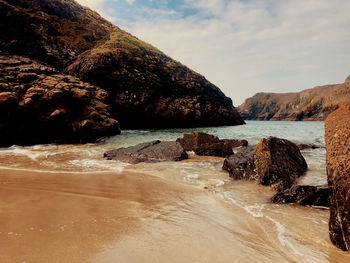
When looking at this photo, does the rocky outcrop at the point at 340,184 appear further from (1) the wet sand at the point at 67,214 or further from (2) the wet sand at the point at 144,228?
(1) the wet sand at the point at 67,214

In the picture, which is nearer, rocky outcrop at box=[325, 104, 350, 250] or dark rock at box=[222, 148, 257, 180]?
rocky outcrop at box=[325, 104, 350, 250]

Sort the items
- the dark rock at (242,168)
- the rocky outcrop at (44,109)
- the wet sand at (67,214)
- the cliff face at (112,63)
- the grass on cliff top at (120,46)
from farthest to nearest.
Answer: the grass on cliff top at (120,46) → the cliff face at (112,63) → the rocky outcrop at (44,109) → the dark rock at (242,168) → the wet sand at (67,214)

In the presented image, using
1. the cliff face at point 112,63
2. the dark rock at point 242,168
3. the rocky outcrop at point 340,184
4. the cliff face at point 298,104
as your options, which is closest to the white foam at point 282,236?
the rocky outcrop at point 340,184

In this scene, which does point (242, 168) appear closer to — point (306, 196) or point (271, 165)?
point (271, 165)

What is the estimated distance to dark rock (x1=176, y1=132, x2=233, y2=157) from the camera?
846cm

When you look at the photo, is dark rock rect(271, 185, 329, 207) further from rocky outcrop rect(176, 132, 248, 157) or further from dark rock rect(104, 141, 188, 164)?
rocky outcrop rect(176, 132, 248, 157)

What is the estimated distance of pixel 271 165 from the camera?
4.61 meters

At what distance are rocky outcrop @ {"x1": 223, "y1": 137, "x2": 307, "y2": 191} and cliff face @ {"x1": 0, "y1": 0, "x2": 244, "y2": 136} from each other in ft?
64.6

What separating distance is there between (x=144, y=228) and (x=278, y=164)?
384 cm

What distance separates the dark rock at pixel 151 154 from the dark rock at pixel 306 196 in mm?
4301

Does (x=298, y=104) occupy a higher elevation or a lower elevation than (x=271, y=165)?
higher

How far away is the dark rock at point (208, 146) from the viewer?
27.8 feet

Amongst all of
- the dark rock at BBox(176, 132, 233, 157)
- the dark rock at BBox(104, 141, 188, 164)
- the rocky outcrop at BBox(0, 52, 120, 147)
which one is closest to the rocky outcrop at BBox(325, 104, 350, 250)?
the dark rock at BBox(104, 141, 188, 164)

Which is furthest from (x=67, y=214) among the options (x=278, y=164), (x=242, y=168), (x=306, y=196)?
(x=278, y=164)
